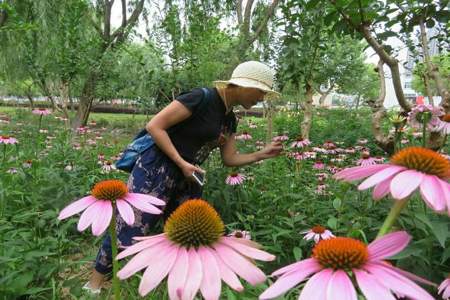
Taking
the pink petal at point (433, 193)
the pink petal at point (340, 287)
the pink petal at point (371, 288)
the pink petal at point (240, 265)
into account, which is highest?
the pink petal at point (433, 193)

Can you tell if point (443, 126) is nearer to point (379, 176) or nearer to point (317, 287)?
point (379, 176)

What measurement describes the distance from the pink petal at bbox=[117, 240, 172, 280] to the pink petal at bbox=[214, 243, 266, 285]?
0.22ft

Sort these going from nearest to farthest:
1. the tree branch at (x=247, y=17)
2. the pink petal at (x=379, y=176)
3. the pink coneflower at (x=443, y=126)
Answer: the pink petal at (x=379, y=176)
the pink coneflower at (x=443, y=126)
the tree branch at (x=247, y=17)

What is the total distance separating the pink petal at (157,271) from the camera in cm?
47

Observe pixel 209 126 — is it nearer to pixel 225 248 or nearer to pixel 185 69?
pixel 225 248

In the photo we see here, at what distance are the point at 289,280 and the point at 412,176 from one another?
187mm

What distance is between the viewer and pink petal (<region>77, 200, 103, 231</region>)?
2.23ft

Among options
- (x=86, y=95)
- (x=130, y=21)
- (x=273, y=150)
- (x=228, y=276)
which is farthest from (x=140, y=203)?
Answer: (x=130, y=21)

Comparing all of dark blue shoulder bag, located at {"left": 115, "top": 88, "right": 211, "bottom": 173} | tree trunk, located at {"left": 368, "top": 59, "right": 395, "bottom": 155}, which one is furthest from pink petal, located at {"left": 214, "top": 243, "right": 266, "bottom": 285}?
dark blue shoulder bag, located at {"left": 115, "top": 88, "right": 211, "bottom": 173}

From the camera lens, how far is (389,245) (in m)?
0.45

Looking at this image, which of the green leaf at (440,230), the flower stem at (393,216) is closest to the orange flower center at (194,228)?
the flower stem at (393,216)

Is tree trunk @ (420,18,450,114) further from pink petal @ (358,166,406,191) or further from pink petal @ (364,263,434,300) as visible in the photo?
pink petal @ (364,263,434,300)

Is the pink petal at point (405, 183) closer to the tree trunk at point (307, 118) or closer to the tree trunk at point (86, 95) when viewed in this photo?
the tree trunk at point (307, 118)

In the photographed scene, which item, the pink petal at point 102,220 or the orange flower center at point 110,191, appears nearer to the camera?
the pink petal at point 102,220
